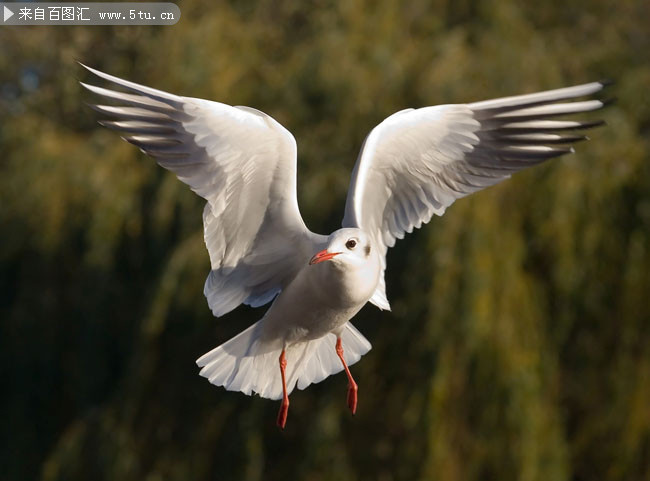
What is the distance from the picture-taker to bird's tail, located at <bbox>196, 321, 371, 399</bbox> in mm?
4105

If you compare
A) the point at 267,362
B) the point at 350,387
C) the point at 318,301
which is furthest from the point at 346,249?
the point at 267,362

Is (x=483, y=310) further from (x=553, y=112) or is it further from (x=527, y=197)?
(x=553, y=112)

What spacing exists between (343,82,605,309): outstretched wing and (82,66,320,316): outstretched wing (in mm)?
372

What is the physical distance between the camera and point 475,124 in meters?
4.23

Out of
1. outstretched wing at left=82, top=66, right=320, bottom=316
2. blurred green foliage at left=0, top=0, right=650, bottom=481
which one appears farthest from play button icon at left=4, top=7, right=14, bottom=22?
outstretched wing at left=82, top=66, right=320, bottom=316

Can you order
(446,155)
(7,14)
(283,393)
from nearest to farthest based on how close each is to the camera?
(283,393), (446,155), (7,14)

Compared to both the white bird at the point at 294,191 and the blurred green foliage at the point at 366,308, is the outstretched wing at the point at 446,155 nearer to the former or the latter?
the white bird at the point at 294,191

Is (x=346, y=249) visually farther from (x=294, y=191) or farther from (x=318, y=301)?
(x=294, y=191)

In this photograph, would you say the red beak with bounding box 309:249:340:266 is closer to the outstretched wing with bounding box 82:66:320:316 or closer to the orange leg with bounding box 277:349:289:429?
the outstretched wing with bounding box 82:66:320:316

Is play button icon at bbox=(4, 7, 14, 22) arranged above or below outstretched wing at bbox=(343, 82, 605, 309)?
above

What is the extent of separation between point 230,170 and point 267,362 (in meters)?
0.74

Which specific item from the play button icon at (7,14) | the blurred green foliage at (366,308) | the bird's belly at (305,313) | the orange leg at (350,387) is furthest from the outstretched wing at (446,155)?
the play button icon at (7,14)

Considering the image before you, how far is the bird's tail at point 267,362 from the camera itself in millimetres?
4105

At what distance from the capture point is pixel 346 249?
3469 millimetres
